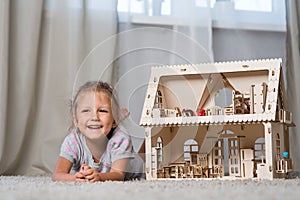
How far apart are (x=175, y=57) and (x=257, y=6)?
411mm

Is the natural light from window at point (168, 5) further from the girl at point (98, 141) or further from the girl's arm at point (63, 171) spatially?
the girl's arm at point (63, 171)

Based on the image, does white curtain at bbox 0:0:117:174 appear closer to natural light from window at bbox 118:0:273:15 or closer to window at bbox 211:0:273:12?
natural light from window at bbox 118:0:273:15

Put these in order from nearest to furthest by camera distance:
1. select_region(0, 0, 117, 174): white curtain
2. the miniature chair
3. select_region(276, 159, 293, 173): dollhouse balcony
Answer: select_region(276, 159, 293, 173): dollhouse balcony → the miniature chair → select_region(0, 0, 117, 174): white curtain

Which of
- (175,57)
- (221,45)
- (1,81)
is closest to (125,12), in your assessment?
(175,57)

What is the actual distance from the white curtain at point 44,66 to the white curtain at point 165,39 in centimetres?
6

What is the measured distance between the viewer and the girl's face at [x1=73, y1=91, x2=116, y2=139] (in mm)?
1360

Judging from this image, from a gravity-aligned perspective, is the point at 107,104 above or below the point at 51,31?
below

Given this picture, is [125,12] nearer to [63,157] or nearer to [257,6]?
[257,6]

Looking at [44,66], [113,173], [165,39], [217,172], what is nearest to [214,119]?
[217,172]

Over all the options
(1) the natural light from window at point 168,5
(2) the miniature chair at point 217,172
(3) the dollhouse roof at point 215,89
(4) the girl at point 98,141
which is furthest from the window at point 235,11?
(2) the miniature chair at point 217,172

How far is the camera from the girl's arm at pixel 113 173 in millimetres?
1223

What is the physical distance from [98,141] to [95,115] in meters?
0.08

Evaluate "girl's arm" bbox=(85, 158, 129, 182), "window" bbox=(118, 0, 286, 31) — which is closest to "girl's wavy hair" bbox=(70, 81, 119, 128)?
"girl's arm" bbox=(85, 158, 129, 182)

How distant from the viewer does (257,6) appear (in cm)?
203
